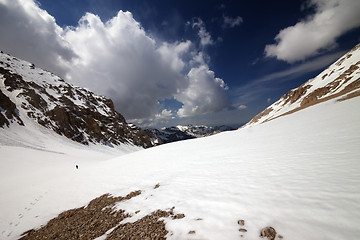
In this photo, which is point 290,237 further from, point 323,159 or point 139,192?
point 139,192

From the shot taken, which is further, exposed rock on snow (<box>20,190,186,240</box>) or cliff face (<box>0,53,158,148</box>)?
cliff face (<box>0,53,158,148</box>)

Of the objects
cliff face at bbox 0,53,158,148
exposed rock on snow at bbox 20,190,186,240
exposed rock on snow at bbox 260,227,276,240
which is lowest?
exposed rock on snow at bbox 20,190,186,240

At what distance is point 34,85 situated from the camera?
86500 mm

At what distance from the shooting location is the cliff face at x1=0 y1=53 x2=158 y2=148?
68762mm

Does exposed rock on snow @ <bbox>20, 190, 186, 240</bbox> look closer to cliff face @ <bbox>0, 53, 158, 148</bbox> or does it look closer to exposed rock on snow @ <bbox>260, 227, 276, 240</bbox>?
exposed rock on snow @ <bbox>260, 227, 276, 240</bbox>

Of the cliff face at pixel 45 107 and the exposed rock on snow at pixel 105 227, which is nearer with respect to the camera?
the exposed rock on snow at pixel 105 227

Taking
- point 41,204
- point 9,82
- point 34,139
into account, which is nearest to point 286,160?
point 41,204

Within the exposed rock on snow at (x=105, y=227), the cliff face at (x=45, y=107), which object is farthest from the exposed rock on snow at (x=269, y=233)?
the cliff face at (x=45, y=107)

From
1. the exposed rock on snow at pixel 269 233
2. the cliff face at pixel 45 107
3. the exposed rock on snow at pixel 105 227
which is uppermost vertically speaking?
the cliff face at pixel 45 107

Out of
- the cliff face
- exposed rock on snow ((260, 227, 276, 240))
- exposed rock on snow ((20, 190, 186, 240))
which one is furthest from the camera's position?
the cliff face

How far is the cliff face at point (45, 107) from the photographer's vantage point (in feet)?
226

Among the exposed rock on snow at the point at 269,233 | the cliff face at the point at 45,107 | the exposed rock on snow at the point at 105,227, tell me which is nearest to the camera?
the exposed rock on snow at the point at 269,233

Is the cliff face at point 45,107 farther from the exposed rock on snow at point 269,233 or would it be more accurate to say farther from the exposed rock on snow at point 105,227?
the exposed rock on snow at point 269,233

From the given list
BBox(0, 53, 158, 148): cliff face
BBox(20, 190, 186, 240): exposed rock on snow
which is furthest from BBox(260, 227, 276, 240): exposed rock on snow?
BBox(0, 53, 158, 148): cliff face
